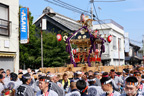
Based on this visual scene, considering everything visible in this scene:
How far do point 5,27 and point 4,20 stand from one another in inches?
19.5

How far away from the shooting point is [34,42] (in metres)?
25.1

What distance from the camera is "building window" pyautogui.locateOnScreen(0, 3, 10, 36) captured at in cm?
1475

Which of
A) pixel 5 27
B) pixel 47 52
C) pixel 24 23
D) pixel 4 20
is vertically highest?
pixel 4 20

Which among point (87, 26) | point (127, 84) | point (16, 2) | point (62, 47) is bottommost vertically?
point (127, 84)

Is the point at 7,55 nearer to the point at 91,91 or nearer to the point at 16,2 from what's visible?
the point at 16,2

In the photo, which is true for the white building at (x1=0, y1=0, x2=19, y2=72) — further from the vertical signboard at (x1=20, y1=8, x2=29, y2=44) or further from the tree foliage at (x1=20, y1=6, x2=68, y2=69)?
the tree foliage at (x1=20, y1=6, x2=68, y2=69)

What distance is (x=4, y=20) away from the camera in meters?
14.8

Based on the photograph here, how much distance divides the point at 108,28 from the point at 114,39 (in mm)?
3716

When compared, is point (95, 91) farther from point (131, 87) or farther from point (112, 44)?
point (112, 44)

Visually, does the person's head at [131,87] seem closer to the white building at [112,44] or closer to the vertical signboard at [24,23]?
the vertical signboard at [24,23]

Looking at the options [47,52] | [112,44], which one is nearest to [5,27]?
[47,52]

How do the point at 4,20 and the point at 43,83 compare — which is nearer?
the point at 43,83

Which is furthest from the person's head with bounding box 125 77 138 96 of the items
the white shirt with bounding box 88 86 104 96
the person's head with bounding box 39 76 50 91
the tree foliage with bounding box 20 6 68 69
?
the tree foliage with bounding box 20 6 68 69

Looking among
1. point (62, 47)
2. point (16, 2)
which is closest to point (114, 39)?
point (62, 47)
